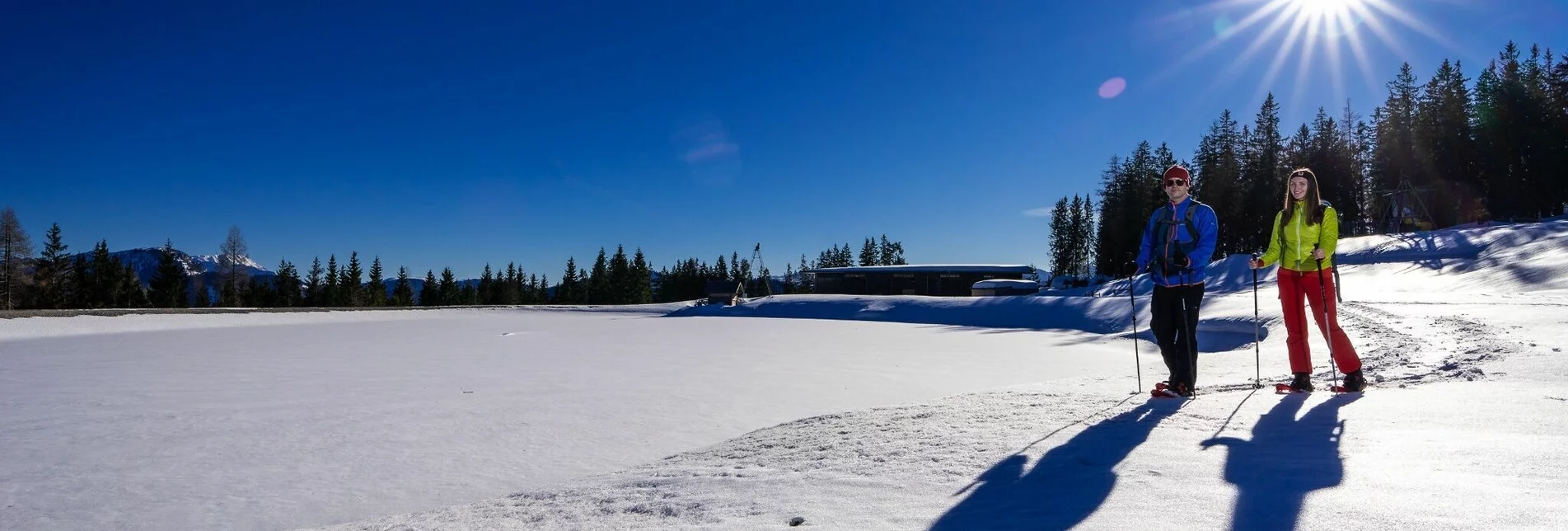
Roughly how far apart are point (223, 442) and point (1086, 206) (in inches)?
2859

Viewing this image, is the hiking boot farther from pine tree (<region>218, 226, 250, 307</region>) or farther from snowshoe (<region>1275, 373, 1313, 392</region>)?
pine tree (<region>218, 226, 250, 307</region>)

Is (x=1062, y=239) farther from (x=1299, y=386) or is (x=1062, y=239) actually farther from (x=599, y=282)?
(x=1299, y=386)

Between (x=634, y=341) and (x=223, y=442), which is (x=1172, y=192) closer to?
(x=223, y=442)

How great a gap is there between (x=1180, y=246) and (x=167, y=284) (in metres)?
67.9

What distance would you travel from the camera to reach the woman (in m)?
4.42

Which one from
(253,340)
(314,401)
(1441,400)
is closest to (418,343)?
(253,340)

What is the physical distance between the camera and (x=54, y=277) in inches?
1683

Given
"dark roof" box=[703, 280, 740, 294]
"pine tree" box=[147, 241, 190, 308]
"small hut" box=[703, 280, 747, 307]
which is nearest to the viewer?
"small hut" box=[703, 280, 747, 307]

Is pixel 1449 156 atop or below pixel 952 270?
atop

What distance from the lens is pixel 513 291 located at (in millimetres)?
75000

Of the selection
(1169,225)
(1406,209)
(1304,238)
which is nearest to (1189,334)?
(1169,225)

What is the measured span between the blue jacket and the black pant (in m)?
0.08

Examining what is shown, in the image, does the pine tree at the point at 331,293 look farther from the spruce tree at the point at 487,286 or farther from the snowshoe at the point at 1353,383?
the snowshoe at the point at 1353,383

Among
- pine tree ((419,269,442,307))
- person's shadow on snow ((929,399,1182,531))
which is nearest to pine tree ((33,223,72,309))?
pine tree ((419,269,442,307))
